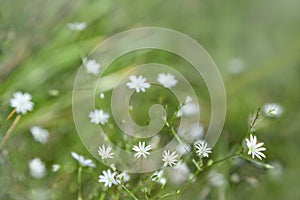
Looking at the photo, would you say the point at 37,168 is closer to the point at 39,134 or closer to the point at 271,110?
the point at 39,134

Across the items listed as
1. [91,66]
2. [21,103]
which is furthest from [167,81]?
[21,103]

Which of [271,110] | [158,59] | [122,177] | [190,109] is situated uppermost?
[158,59]

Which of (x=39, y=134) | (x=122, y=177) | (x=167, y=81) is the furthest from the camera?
(x=39, y=134)

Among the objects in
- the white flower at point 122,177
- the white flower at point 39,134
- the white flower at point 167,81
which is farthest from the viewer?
the white flower at point 39,134

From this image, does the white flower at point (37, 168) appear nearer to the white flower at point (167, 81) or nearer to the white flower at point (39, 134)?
the white flower at point (39, 134)

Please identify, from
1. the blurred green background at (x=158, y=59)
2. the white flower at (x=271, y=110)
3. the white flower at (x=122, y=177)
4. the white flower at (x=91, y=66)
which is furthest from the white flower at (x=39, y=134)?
the white flower at (x=271, y=110)

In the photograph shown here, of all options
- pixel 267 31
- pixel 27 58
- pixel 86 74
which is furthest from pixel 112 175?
pixel 267 31

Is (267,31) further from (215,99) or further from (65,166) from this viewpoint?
(65,166)
